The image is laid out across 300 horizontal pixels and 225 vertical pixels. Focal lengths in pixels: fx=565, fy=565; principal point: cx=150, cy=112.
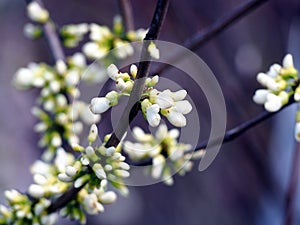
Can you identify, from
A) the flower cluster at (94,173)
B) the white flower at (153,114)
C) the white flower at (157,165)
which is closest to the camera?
the white flower at (153,114)

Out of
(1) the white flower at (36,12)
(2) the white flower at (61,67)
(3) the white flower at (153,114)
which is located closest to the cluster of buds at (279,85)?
(3) the white flower at (153,114)

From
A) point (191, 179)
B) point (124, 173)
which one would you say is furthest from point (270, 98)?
point (191, 179)

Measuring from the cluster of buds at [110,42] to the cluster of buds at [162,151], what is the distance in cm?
25

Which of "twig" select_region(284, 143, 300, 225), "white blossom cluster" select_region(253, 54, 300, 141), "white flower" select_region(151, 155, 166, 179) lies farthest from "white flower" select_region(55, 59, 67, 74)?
→ "twig" select_region(284, 143, 300, 225)

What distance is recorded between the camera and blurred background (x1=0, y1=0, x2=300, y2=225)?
2.22 meters

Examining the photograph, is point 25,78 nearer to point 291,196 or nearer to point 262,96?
point 262,96

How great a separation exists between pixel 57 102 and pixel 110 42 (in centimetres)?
20

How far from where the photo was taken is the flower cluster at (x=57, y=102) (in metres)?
1.35

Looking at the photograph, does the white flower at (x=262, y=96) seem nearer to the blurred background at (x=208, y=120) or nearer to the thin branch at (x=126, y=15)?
the thin branch at (x=126, y=15)

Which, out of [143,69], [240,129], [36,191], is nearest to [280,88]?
[240,129]

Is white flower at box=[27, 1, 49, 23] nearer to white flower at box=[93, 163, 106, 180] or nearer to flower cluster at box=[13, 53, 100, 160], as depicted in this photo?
flower cluster at box=[13, 53, 100, 160]

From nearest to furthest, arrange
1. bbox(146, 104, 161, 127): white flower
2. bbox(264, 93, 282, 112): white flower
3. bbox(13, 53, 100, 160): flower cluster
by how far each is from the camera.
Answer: bbox(146, 104, 161, 127): white flower < bbox(264, 93, 282, 112): white flower < bbox(13, 53, 100, 160): flower cluster

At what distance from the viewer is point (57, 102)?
1.35 metres

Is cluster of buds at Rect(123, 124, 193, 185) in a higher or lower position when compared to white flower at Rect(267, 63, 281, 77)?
lower
